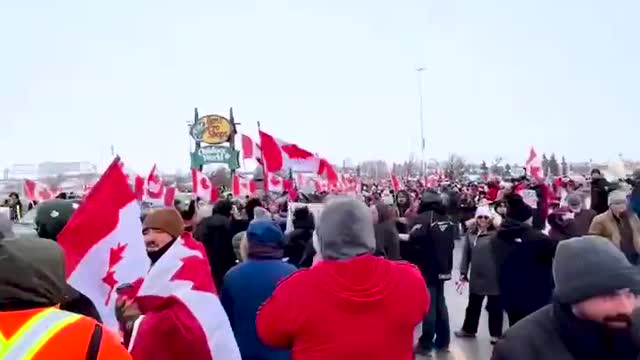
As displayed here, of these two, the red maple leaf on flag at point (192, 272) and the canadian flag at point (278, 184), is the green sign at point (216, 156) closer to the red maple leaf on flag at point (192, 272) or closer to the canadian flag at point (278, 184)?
the canadian flag at point (278, 184)

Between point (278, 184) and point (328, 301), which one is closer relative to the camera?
point (328, 301)

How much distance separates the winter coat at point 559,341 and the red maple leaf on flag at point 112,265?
2067 millimetres

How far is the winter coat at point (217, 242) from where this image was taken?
10.3 metres

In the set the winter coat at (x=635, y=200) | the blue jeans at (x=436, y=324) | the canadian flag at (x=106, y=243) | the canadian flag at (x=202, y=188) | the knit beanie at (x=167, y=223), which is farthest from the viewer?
the canadian flag at (x=202, y=188)

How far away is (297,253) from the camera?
9625 mm

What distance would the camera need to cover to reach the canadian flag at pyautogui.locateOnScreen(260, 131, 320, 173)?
12.4 m

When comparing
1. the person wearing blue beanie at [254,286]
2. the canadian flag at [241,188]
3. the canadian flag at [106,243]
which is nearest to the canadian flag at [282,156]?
the person wearing blue beanie at [254,286]

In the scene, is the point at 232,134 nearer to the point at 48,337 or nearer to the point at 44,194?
the point at 44,194

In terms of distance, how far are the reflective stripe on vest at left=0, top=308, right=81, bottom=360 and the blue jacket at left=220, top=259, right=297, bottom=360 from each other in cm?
281

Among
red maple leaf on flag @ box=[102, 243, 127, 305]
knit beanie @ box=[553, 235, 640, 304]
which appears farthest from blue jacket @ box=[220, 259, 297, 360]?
knit beanie @ box=[553, 235, 640, 304]

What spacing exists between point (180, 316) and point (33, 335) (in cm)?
138

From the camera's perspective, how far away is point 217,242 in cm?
1030

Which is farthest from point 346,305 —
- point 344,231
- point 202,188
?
point 202,188

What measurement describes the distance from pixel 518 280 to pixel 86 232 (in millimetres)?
4646
